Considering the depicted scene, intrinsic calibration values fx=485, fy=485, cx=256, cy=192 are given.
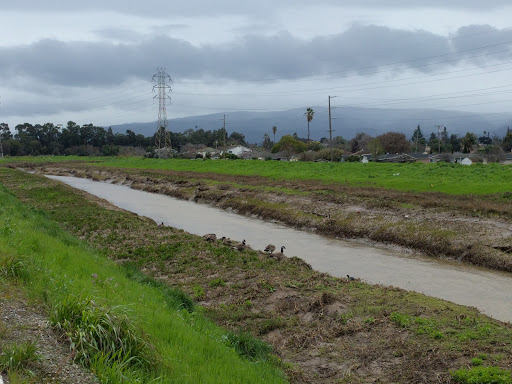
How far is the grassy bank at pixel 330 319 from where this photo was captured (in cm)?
821

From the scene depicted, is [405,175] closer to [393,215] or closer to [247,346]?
[393,215]

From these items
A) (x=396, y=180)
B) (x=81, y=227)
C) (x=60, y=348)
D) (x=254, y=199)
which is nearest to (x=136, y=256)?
(x=81, y=227)

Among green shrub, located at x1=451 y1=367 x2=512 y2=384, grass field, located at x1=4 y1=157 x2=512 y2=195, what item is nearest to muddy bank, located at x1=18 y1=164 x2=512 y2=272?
grass field, located at x1=4 y1=157 x2=512 y2=195

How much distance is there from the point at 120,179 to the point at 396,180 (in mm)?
38991

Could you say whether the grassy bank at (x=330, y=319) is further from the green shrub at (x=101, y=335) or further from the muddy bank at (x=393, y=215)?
the muddy bank at (x=393, y=215)

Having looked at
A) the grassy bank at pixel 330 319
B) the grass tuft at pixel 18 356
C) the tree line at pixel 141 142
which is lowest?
the grassy bank at pixel 330 319

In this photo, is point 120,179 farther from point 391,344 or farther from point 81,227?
point 391,344

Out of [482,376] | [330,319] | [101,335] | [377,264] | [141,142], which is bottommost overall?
[377,264]

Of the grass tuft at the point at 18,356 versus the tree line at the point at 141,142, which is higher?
the tree line at the point at 141,142

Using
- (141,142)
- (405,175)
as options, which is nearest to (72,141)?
(141,142)

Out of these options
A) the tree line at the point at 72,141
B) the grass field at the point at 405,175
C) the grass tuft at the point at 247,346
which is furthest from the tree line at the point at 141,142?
the grass tuft at the point at 247,346

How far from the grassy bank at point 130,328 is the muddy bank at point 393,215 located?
42.2 ft

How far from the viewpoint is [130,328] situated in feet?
20.0

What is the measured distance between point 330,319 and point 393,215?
1551cm
